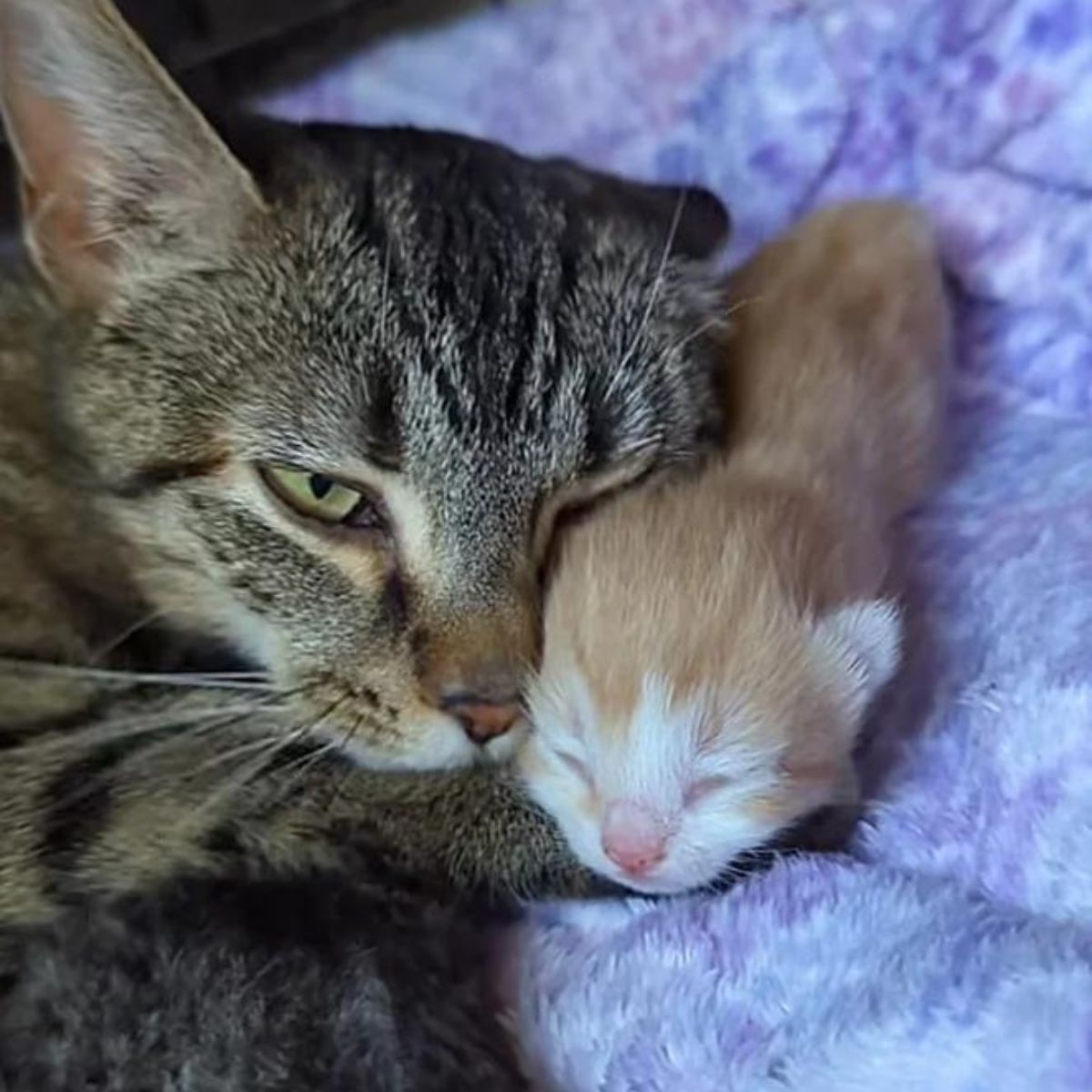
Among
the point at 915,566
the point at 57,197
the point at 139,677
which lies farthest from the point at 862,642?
the point at 57,197

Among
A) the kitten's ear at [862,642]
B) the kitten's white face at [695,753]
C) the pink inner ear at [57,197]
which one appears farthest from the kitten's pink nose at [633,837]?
the pink inner ear at [57,197]

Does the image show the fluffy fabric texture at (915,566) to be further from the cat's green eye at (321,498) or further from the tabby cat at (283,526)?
the cat's green eye at (321,498)

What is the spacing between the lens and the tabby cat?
3.49 ft

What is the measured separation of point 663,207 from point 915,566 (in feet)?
0.93

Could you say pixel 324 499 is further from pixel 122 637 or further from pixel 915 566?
pixel 915 566

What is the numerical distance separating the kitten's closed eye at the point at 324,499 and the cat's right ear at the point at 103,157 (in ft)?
0.47

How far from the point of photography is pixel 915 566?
1.27 m

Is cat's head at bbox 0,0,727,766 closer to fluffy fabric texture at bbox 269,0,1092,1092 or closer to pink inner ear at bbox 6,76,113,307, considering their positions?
pink inner ear at bbox 6,76,113,307

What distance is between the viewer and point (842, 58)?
5.21ft

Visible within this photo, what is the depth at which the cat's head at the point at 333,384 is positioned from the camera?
1124mm

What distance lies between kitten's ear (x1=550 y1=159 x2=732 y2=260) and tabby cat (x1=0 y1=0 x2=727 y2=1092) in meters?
0.03

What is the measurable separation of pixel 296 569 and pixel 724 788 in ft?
0.94

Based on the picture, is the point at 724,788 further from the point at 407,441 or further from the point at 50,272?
the point at 50,272

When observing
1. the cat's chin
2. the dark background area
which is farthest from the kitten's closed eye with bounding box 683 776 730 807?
the dark background area
